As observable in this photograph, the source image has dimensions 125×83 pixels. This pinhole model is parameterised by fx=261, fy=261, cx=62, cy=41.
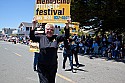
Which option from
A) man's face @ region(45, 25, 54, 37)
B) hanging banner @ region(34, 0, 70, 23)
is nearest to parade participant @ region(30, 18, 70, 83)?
man's face @ region(45, 25, 54, 37)

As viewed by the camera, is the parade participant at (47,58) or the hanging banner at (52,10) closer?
the parade participant at (47,58)

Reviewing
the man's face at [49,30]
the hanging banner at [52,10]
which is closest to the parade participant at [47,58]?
the man's face at [49,30]

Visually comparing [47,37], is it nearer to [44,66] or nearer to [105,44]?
[44,66]

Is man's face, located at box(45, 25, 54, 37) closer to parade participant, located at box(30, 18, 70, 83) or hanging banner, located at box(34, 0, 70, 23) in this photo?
parade participant, located at box(30, 18, 70, 83)

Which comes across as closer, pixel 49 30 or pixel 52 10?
pixel 49 30

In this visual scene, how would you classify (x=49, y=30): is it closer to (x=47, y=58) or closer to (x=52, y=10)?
(x=47, y=58)

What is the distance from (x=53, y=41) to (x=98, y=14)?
16.5 meters

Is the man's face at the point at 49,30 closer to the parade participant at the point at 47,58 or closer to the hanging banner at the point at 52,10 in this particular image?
the parade participant at the point at 47,58

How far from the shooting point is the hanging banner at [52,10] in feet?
25.9

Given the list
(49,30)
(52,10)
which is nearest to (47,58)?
(49,30)

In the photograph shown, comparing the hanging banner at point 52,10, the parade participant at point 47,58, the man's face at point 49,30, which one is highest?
the hanging banner at point 52,10

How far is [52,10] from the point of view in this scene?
819 cm

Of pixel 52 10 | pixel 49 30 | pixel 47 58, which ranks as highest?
pixel 52 10

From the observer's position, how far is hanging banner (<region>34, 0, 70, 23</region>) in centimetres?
791
